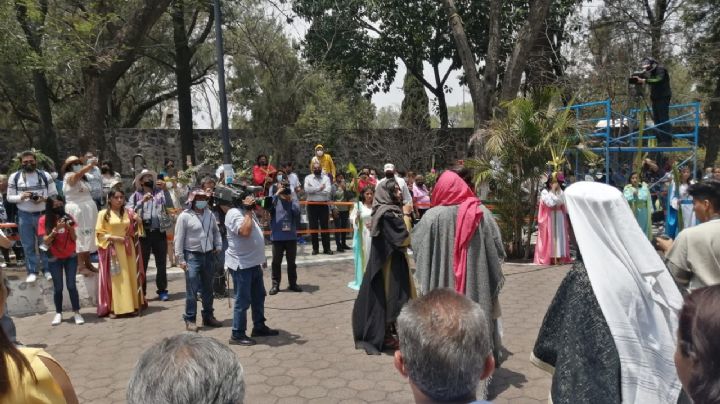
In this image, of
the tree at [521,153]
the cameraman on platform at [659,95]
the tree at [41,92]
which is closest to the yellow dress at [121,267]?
the tree at [521,153]

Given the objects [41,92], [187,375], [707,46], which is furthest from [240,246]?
[707,46]

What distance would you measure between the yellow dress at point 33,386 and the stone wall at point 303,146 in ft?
43.2

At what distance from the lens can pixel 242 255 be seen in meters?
5.60

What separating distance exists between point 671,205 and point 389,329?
26.6ft

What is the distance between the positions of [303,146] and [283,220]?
9232mm

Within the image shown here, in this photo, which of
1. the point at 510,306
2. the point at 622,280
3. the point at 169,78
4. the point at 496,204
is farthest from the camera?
the point at 169,78

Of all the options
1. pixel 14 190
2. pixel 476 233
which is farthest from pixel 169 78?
pixel 476 233

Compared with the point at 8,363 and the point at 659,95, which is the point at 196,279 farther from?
the point at 659,95

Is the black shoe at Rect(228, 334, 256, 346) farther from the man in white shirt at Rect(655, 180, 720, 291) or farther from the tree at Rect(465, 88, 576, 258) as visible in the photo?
the tree at Rect(465, 88, 576, 258)

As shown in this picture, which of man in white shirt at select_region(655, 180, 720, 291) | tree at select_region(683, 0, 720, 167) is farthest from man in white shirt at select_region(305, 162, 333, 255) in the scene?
tree at select_region(683, 0, 720, 167)

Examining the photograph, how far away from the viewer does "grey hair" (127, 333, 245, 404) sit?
1.56m

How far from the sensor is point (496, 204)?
33.0 feet

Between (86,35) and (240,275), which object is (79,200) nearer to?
(240,275)

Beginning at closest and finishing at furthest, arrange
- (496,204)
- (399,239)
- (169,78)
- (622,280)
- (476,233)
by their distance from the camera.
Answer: (622,280)
(476,233)
(399,239)
(496,204)
(169,78)
